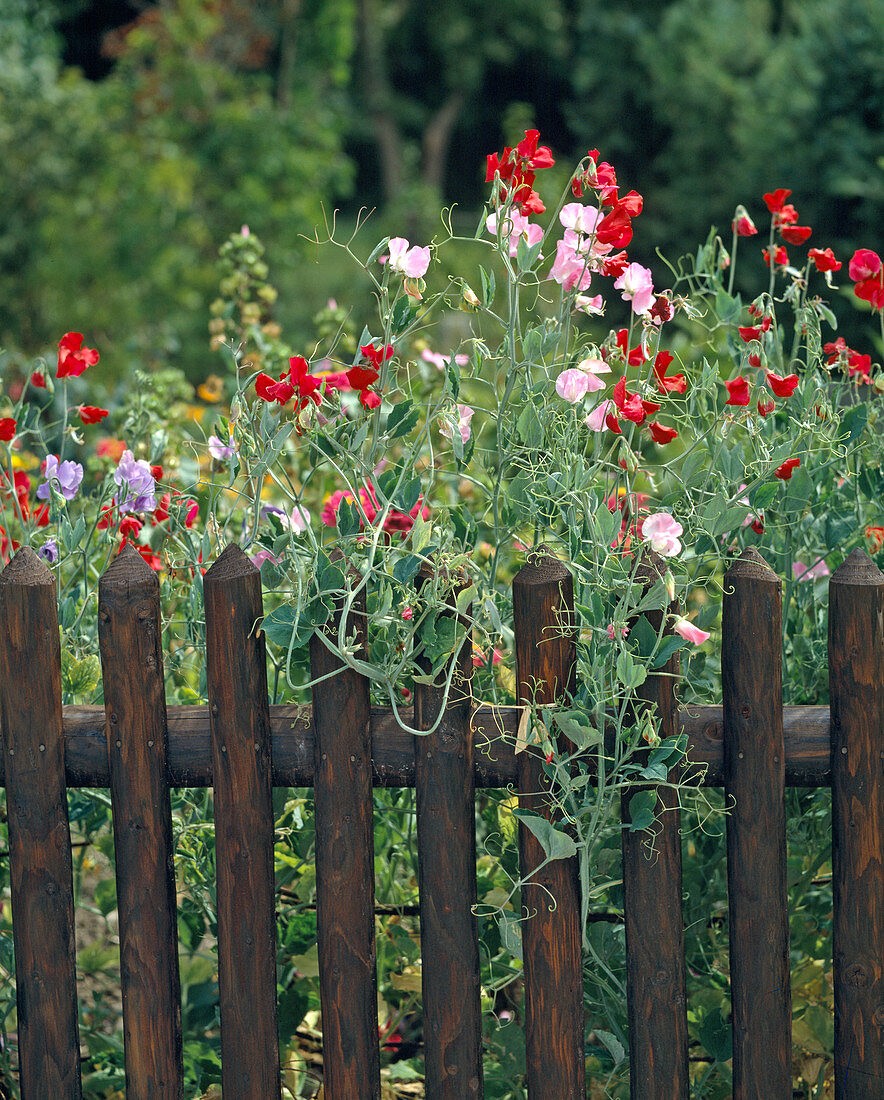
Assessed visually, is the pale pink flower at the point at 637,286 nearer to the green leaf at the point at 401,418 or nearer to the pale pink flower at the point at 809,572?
the green leaf at the point at 401,418

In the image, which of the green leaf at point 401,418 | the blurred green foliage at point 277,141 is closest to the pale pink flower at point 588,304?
the green leaf at point 401,418

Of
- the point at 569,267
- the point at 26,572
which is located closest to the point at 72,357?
the point at 26,572

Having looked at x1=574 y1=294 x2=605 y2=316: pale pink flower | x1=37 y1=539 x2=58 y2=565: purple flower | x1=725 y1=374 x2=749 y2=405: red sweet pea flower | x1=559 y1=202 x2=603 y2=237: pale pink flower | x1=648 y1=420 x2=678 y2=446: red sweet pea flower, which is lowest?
x1=37 y1=539 x2=58 y2=565: purple flower

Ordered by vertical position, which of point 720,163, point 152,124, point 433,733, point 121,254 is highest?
point 720,163

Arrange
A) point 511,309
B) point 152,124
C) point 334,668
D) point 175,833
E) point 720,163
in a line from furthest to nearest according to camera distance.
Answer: point 720,163, point 152,124, point 175,833, point 334,668, point 511,309

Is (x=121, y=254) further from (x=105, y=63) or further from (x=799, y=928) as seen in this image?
(x=105, y=63)

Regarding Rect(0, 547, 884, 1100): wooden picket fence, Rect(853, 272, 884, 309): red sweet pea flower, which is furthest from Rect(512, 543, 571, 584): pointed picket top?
Rect(853, 272, 884, 309): red sweet pea flower

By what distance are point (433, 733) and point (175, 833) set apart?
487mm

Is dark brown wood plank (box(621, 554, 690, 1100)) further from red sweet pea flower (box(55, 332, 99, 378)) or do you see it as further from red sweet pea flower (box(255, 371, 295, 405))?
red sweet pea flower (box(55, 332, 99, 378))

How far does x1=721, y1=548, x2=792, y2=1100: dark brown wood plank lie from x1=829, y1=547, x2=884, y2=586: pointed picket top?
74 mm

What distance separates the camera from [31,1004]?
141 cm

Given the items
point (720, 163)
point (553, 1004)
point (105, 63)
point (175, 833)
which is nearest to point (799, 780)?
point (553, 1004)

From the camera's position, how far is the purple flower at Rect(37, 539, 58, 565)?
5.18ft

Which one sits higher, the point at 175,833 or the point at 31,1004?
the point at 175,833
